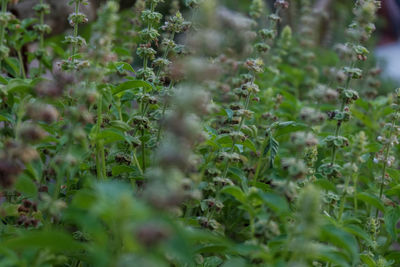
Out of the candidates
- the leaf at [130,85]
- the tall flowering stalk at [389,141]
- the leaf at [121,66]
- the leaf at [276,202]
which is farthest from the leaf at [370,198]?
the leaf at [121,66]

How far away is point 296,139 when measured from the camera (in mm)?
1549

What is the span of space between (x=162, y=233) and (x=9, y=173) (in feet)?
1.78

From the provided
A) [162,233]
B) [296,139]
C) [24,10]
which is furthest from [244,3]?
[162,233]

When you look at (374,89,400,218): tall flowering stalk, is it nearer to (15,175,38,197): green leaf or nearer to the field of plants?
the field of plants

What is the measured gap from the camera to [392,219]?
2236 millimetres

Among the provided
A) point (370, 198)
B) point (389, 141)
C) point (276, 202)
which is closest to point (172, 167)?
point (276, 202)

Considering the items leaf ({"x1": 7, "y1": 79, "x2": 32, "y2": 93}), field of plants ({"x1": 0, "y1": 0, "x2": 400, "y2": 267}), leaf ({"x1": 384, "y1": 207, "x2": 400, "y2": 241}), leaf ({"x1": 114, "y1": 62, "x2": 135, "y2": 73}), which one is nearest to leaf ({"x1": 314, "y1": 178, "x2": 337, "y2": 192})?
field of plants ({"x1": 0, "y1": 0, "x2": 400, "y2": 267})

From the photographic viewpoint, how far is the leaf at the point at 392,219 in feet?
7.21

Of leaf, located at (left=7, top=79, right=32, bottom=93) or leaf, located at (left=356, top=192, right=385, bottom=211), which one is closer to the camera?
leaf, located at (left=7, top=79, right=32, bottom=93)

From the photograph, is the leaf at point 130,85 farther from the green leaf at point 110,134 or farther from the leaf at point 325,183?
the leaf at point 325,183

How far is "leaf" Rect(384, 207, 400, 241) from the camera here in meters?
2.20

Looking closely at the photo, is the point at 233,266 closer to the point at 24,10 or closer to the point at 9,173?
the point at 9,173

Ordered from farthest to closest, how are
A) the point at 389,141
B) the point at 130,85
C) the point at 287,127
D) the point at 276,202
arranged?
1. the point at 389,141
2. the point at 287,127
3. the point at 130,85
4. the point at 276,202

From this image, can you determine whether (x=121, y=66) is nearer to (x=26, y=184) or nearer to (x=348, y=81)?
(x=26, y=184)
